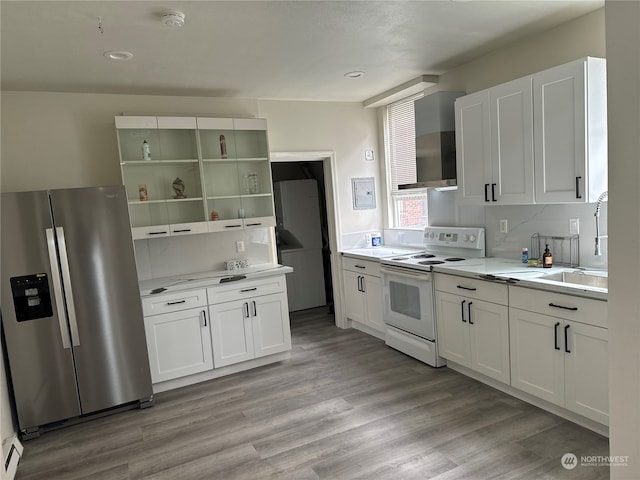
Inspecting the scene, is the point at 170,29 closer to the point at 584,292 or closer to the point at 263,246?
the point at 263,246

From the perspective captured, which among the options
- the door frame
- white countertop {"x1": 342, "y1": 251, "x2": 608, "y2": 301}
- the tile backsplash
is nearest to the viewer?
white countertop {"x1": 342, "y1": 251, "x2": 608, "y2": 301}

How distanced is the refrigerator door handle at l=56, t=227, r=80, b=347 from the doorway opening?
2.97 metres

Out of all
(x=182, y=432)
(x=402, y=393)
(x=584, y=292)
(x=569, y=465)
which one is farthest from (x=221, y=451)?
(x=584, y=292)

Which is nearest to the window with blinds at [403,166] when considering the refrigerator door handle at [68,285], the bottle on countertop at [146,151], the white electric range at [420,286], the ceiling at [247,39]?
the white electric range at [420,286]

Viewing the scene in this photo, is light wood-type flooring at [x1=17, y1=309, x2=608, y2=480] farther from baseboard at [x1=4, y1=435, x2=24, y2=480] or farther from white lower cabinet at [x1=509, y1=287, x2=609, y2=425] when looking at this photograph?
white lower cabinet at [x1=509, y1=287, x2=609, y2=425]

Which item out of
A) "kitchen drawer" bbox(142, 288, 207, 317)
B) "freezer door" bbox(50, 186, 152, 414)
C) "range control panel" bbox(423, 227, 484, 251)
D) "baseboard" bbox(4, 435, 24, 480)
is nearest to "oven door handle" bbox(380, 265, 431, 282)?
"range control panel" bbox(423, 227, 484, 251)

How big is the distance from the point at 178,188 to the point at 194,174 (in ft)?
0.70

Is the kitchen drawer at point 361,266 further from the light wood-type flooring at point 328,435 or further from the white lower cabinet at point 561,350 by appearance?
the white lower cabinet at point 561,350

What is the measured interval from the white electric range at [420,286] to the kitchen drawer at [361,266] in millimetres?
234

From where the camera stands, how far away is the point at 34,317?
3.05 meters

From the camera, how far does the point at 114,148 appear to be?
3.88 m

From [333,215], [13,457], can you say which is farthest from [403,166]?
[13,457]

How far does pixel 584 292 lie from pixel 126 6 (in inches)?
116

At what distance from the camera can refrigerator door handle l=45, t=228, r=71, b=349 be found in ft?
9.96
